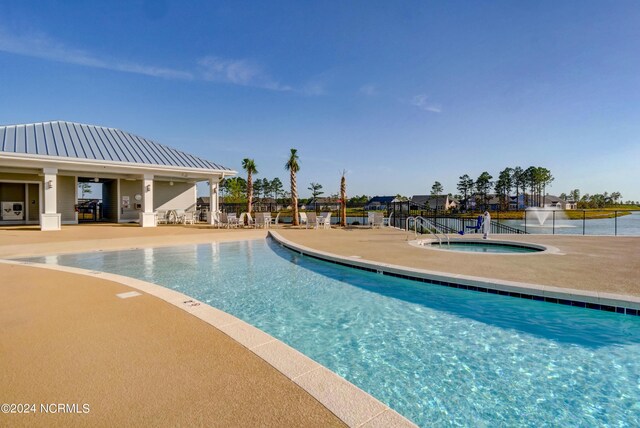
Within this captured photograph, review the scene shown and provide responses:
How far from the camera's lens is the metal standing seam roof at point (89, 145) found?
15.5 metres

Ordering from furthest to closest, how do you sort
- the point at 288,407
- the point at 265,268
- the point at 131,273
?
the point at 265,268, the point at 131,273, the point at 288,407

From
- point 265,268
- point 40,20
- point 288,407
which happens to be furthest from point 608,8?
point 40,20

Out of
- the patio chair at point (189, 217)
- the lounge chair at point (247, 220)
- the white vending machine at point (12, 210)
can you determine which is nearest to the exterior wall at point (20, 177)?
the white vending machine at point (12, 210)

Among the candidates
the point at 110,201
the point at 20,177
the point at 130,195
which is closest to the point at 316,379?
the point at 130,195

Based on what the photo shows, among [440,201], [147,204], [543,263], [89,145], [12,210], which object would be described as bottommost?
[543,263]

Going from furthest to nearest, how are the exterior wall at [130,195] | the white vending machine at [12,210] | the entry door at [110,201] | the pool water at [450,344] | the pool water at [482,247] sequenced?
1. the entry door at [110,201]
2. the exterior wall at [130,195]
3. the white vending machine at [12,210]
4. the pool water at [482,247]
5. the pool water at [450,344]

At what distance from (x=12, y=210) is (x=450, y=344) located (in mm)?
24778

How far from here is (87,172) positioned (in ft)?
57.9

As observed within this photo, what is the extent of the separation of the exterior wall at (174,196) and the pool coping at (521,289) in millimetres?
18577

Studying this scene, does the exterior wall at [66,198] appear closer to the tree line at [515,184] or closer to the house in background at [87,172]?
the house in background at [87,172]

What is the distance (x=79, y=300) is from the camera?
4285 mm

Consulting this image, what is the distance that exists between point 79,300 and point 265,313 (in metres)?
2.55

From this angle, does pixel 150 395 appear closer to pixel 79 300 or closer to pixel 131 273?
pixel 79 300

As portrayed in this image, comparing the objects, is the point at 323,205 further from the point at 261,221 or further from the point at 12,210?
the point at 12,210
